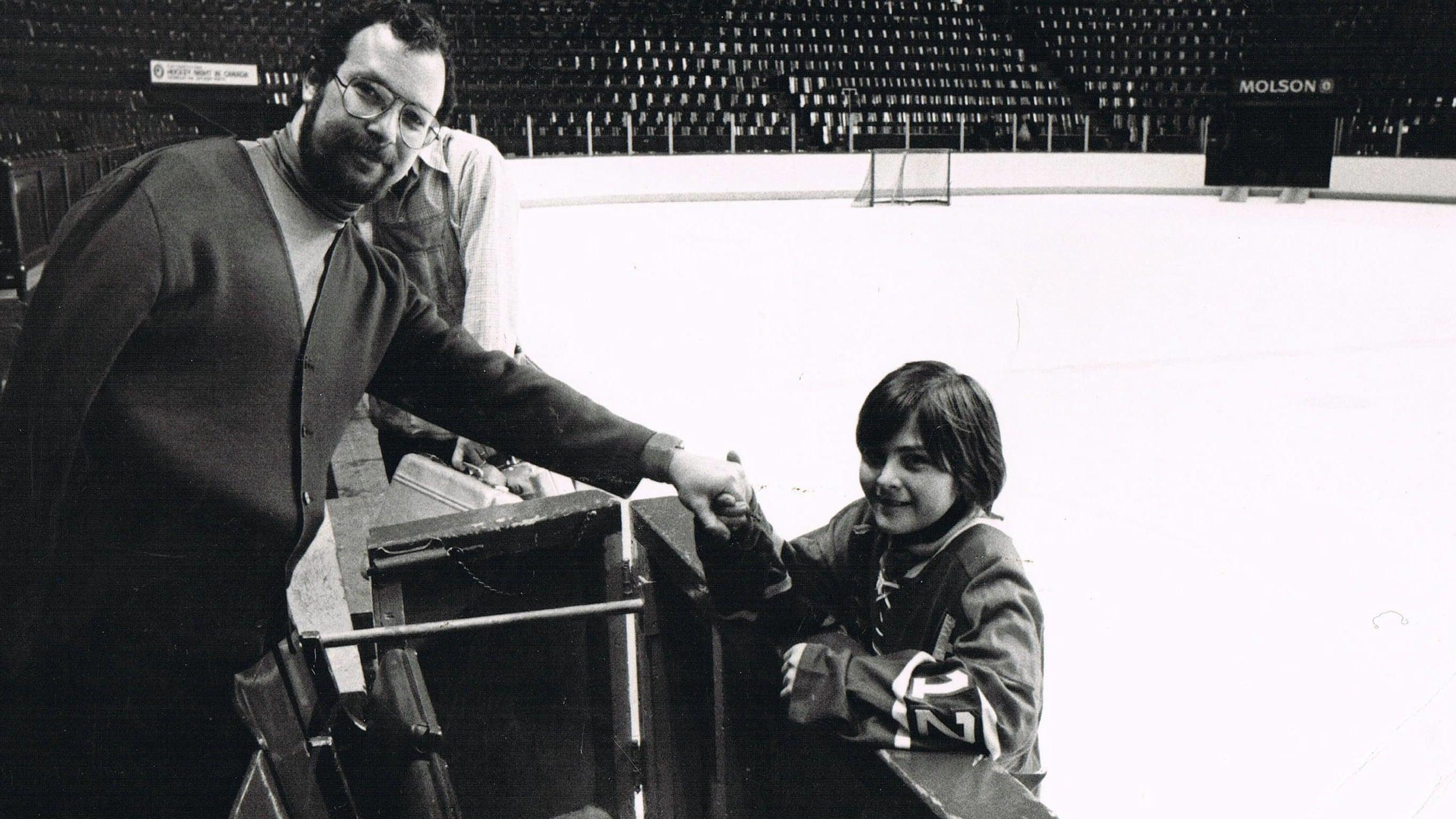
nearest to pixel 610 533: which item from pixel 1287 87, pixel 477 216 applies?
pixel 477 216

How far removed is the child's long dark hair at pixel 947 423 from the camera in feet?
4.72

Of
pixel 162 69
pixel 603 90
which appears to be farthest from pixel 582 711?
pixel 603 90

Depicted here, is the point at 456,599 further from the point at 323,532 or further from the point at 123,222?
the point at 323,532

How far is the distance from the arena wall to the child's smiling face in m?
14.0

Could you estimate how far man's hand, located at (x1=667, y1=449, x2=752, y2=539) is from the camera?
1.39 meters

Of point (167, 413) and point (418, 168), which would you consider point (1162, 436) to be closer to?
point (418, 168)

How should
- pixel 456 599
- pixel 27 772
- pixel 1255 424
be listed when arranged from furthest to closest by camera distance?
pixel 1255 424 → pixel 456 599 → pixel 27 772

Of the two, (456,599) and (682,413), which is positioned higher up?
(456,599)

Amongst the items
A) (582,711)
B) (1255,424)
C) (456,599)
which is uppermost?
(456,599)

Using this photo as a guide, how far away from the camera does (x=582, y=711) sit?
180cm

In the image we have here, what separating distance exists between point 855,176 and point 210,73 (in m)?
8.17

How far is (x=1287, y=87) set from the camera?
15422 millimetres

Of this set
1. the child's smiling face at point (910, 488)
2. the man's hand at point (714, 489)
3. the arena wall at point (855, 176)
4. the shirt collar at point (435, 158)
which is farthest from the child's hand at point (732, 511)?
the arena wall at point (855, 176)

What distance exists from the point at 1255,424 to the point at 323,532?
3664 mm
